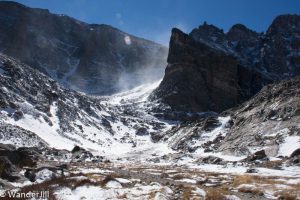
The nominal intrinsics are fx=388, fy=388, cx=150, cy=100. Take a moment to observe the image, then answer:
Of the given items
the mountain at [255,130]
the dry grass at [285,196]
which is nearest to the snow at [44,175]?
the dry grass at [285,196]

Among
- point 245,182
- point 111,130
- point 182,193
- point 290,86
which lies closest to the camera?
point 182,193

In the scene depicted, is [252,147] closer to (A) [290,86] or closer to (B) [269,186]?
(A) [290,86]

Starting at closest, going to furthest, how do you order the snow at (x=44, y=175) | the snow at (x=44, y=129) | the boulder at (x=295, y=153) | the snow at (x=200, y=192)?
the snow at (x=200, y=192)
the snow at (x=44, y=175)
the boulder at (x=295, y=153)
the snow at (x=44, y=129)

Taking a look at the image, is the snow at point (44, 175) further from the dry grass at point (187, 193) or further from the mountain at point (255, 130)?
the mountain at point (255, 130)

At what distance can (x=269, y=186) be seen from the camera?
35.2 metres

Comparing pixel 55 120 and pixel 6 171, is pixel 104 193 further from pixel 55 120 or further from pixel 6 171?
pixel 55 120

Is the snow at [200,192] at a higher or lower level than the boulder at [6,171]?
lower

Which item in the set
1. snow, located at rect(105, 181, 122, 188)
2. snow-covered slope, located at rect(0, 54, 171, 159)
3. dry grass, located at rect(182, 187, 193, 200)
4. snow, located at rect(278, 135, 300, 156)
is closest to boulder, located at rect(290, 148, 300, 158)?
snow, located at rect(278, 135, 300, 156)

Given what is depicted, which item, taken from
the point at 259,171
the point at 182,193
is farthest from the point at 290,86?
the point at 182,193

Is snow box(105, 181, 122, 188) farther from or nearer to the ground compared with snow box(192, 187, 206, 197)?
farther from the ground

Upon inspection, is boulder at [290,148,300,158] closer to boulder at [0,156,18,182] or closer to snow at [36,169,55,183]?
snow at [36,169,55,183]

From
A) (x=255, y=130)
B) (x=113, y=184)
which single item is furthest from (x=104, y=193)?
(x=255, y=130)

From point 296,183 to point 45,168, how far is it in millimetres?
24056

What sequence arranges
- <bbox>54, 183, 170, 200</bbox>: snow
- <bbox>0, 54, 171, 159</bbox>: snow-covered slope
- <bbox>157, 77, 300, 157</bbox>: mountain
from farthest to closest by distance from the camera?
<bbox>0, 54, 171, 159</bbox>: snow-covered slope
<bbox>157, 77, 300, 157</bbox>: mountain
<bbox>54, 183, 170, 200</bbox>: snow
